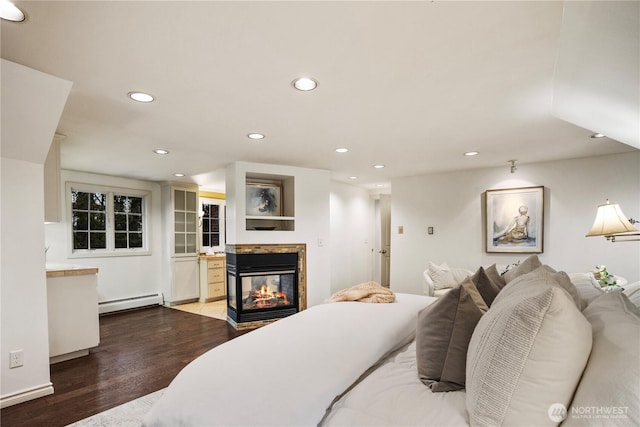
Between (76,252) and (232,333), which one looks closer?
(232,333)

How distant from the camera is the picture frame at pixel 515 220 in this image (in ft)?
15.0

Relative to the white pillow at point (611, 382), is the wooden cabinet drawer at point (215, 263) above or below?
below

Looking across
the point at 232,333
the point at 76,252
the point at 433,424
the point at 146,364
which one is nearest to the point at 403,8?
the point at 433,424

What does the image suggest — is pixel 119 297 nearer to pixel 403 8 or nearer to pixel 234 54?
pixel 234 54

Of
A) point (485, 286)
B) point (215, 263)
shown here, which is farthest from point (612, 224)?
point (215, 263)

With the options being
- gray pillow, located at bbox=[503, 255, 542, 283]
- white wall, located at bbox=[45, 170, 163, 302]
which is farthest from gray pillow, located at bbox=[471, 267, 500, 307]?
white wall, located at bbox=[45, 170, 163, 302]

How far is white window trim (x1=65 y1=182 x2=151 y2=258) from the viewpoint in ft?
16.8

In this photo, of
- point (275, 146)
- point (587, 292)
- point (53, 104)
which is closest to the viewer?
point (587, 292)

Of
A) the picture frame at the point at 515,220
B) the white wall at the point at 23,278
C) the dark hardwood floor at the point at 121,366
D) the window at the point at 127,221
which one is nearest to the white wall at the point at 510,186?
the picture frame at the point at 515,220

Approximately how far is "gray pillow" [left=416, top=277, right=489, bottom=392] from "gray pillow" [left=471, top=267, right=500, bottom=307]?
32cm

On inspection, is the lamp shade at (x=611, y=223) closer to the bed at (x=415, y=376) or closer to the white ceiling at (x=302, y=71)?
the white ceiling at (x=302, y=71)

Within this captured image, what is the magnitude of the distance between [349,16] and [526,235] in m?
4.38

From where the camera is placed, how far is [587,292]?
1.72 m

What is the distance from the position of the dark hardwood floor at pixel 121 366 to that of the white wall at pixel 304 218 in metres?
1.32
